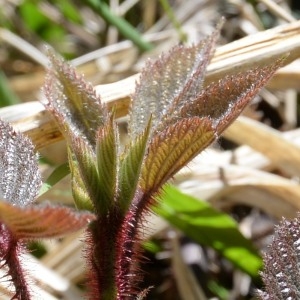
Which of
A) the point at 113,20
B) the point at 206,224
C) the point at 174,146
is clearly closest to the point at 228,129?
the point at 206,224

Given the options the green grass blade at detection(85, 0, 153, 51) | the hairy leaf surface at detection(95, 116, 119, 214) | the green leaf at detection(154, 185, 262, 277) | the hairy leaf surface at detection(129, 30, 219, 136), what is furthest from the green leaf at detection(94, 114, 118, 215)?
the green grass blade at detection(85, 0, 153, 51)

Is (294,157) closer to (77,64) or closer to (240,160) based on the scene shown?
(240,160)

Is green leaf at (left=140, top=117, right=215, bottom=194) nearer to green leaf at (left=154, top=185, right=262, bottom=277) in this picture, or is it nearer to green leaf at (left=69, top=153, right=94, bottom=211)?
green leaf at (left=69, top=153, right=94, bottom=211)

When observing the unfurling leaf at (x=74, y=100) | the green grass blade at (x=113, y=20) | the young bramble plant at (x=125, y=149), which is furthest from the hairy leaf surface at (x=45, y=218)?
the green grass blade at (x=113, y=20)

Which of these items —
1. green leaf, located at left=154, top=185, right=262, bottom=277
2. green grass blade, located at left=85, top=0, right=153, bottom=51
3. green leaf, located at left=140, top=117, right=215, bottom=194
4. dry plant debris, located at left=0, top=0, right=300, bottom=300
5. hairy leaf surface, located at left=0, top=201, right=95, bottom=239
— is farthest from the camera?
green grass blade, located at left=85, top=0, right=153, bottom=51

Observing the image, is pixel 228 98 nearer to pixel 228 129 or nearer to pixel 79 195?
pixel 79 195

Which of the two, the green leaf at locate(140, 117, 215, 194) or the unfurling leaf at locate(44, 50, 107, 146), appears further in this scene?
the unfurling leaf at locate(44, 50, 107, 146)

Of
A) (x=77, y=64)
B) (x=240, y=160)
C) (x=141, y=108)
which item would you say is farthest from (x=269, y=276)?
(x=77, y=64)

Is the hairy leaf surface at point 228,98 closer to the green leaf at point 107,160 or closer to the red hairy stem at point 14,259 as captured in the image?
the green leaf at point 107,160
